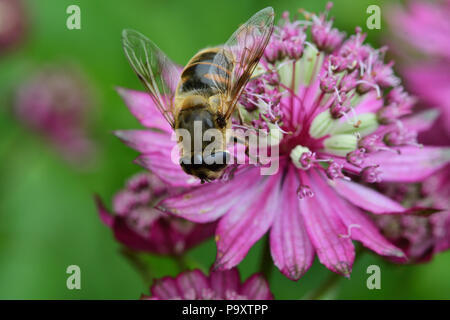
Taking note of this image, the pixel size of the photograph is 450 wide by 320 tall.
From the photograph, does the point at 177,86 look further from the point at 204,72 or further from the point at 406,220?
the point at 406,220

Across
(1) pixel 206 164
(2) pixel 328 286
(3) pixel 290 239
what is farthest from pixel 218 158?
(2) pixel 328 286

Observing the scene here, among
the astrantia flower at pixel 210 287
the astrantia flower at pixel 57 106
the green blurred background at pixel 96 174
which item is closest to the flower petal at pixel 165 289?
the astrantia flower at pixel 210 287

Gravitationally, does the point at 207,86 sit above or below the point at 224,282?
above

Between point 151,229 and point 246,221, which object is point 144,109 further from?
point 246,221

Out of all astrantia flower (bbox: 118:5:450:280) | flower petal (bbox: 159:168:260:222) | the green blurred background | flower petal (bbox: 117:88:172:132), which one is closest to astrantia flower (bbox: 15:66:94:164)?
the green blurred background

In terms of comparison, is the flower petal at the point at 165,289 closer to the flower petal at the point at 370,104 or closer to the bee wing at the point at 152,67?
the bee wing at the point at 152,67

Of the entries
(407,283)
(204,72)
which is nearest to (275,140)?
(204,72)

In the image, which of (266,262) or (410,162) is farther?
(410,162)
